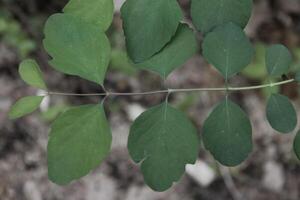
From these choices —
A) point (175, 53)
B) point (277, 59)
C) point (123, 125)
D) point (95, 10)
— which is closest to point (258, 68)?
point (123, 125)

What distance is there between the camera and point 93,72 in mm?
1141

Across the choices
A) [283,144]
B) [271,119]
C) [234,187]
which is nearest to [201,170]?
[234,187]

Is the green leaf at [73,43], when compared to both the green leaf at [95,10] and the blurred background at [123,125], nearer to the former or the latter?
the green leaf at [95,10]

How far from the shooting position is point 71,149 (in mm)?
1065

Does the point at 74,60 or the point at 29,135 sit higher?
the point at 74,60

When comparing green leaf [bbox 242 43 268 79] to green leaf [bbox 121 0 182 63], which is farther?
green leaf [bbox 242 43 268 79]

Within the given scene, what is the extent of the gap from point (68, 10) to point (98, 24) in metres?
0.08

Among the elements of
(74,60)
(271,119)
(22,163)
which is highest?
(74,60)

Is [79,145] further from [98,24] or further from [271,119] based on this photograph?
[271,119]

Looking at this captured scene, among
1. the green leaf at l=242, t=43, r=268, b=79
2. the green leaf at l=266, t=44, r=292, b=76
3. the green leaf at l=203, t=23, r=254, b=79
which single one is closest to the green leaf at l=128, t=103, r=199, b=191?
the green leaf at l=203, t=23, r=254, b=79

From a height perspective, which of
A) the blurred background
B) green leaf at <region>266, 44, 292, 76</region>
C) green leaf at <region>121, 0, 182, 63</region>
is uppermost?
green leaf at <region>121, 0, 182, 63</region>

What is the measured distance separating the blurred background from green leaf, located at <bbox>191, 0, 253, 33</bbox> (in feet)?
4.22

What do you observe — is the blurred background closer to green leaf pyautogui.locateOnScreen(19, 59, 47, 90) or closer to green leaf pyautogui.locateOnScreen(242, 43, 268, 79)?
green leaf pyautogui.locateOnScreen(242, 43, 268, 79)

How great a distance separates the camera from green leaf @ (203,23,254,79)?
1053 millimetres
